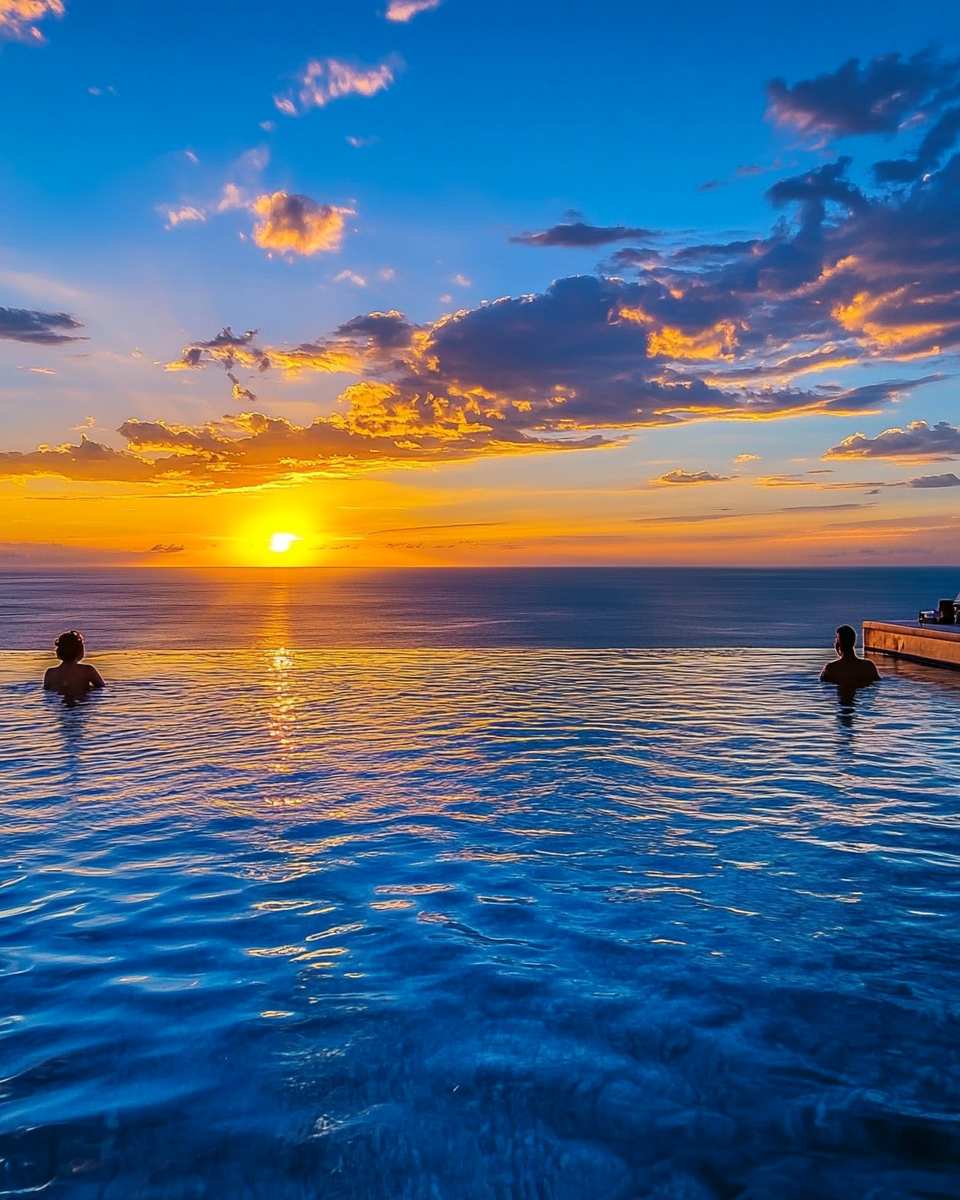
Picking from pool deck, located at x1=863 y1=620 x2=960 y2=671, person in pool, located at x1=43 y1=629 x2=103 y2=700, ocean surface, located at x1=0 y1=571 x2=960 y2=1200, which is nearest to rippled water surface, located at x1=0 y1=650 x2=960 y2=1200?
ocean surface, located at x1=0 y1=571 x2=960 y2=1200

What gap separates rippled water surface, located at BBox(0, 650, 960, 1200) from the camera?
14.2 ft

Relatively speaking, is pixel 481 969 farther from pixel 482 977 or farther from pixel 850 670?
pixel 850 670

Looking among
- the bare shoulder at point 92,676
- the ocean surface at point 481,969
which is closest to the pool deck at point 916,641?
the ocean surface at point 481,969

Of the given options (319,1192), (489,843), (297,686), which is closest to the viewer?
(319,1192)

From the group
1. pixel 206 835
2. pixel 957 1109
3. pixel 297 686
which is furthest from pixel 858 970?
pixel 297 686

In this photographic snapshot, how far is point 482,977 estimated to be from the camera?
6.05 m

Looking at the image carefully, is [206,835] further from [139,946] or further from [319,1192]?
[319,1192]

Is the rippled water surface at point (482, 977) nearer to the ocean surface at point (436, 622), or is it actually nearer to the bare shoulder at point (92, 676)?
the bare shoulder at point (92, 676)

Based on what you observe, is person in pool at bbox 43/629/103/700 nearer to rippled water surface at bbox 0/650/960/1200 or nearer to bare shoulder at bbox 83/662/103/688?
bare shoulder at bbox 83/662/103/688

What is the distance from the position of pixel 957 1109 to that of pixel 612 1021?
6.62ft

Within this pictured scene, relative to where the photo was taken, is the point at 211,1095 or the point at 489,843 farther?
the point at 489,843

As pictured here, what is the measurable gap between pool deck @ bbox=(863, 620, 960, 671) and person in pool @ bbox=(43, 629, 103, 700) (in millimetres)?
23653

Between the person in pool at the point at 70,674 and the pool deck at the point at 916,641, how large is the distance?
931 inches

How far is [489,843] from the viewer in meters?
9.04
